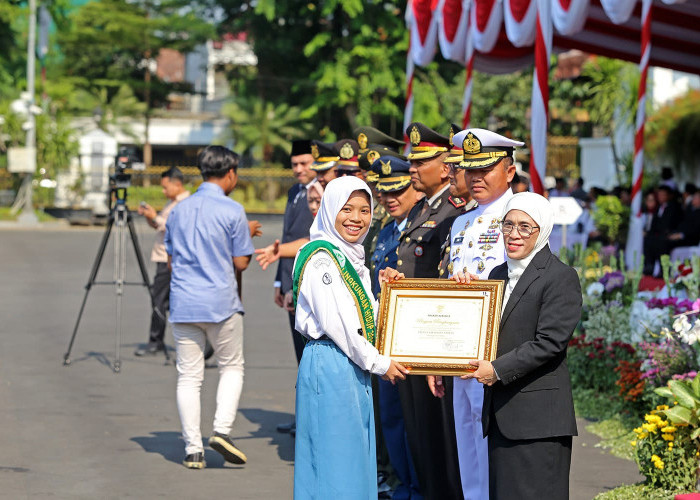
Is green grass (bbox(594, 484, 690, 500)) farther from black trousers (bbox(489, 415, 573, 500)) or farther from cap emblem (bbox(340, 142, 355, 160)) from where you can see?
Result: cap emblem (bbox(340, 142, 355, 160))

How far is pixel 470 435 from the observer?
5691 mm

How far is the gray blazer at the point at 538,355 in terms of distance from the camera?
4.79 meters

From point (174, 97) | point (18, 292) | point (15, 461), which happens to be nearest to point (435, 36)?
point (18, 292)

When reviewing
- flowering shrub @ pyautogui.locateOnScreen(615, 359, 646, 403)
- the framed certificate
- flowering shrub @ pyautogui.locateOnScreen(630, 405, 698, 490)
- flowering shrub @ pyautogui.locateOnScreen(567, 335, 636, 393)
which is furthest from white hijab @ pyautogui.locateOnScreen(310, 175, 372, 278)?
flowering shrub @ pyautogui.locateOnScreen(567, 335, 636, 393)

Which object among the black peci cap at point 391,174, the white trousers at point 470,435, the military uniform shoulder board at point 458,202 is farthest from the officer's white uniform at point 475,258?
the black peci cap at point 391,174

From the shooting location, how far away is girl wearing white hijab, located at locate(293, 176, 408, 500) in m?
4.98

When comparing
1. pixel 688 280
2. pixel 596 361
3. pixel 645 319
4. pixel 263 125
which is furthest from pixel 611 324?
pixel 263 125

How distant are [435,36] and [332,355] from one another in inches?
397

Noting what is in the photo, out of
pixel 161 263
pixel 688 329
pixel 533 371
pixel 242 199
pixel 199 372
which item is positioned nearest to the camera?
pixel 533 371

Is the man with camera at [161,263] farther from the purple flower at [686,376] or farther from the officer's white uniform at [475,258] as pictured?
the officer's white uniform at [475,258]

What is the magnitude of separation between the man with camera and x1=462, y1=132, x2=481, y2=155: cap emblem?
6248mm

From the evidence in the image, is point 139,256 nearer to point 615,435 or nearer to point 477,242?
point 615,435

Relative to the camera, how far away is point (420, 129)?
6.48 metres

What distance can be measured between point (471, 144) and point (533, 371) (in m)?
1.21
